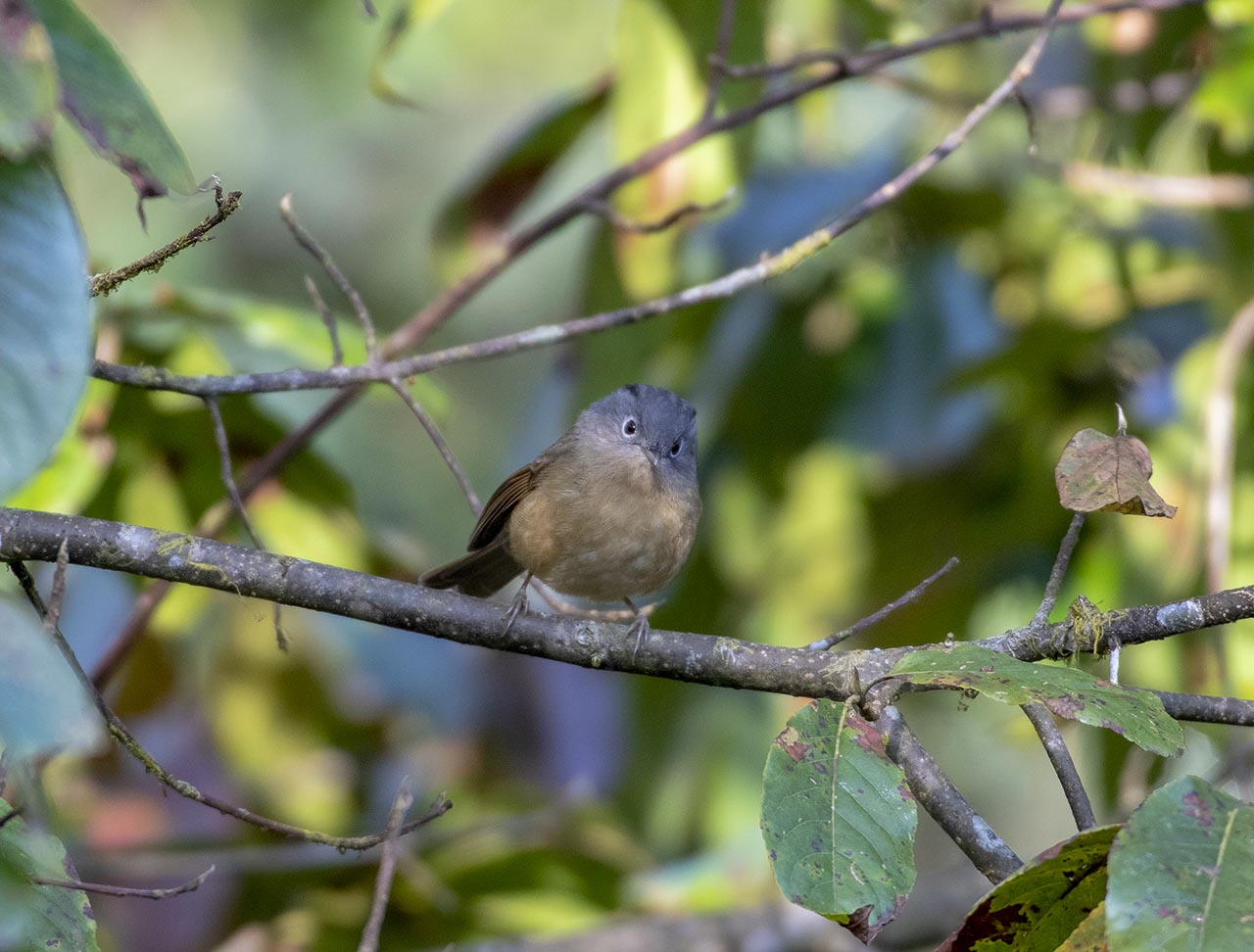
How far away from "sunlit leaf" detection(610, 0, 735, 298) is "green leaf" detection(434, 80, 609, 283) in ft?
1.09

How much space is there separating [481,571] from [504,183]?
48.1 inches

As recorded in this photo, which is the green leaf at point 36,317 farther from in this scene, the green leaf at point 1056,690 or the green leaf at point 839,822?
the green leaf at point 1056,690

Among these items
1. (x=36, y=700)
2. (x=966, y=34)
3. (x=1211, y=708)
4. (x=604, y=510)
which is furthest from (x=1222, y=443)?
(x=36, y=700)

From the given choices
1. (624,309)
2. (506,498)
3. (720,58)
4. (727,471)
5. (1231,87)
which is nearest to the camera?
(624,309)

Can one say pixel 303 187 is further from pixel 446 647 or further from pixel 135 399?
pixel 135 399

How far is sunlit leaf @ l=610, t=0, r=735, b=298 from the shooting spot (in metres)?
3.75

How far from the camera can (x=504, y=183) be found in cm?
422

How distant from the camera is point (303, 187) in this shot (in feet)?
33.2

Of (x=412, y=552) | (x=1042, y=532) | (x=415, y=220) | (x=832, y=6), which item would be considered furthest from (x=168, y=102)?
(x=1042, y=532)

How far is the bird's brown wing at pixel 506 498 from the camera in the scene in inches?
157

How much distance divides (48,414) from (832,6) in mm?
4317

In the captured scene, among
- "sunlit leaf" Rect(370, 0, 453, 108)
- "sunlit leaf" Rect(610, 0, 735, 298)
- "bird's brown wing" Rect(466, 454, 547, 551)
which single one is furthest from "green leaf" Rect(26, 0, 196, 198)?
"bird's brown wing" Rect(466, 454, 547, 551)

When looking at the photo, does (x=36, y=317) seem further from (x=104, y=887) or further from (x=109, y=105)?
(x=104, y=887)

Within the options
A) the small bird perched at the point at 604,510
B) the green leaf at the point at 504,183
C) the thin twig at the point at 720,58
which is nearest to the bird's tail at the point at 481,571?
the small bird perched at the point at 604,510
